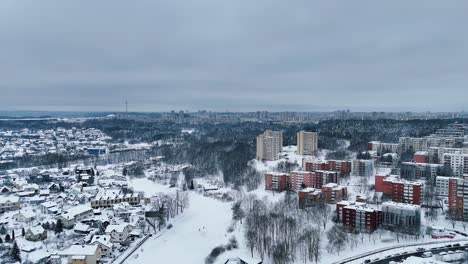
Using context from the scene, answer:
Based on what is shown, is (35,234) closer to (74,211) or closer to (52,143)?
(74,211)

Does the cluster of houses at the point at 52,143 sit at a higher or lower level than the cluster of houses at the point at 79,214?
higher

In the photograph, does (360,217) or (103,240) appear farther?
(360,217)

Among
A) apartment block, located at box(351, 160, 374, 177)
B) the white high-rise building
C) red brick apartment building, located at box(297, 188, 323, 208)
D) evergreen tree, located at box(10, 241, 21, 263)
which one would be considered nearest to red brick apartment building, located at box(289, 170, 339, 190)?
apartment block, located at box(351, 160, 374, 177)

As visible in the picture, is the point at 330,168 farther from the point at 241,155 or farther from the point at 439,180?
the point at 241,155

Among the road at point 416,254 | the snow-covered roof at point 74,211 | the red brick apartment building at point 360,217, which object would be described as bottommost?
the road at point 416,254

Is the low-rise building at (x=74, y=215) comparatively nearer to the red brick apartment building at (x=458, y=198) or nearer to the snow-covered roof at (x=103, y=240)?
the snow-covered roof at (x=103, y=240)

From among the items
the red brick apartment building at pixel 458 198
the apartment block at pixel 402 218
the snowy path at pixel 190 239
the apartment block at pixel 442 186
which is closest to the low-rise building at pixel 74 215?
the snowy path at pixel 190 239

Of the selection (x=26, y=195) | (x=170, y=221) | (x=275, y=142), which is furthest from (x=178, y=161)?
(x=170, y=221)

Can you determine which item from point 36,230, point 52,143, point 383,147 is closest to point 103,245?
point 36,230
